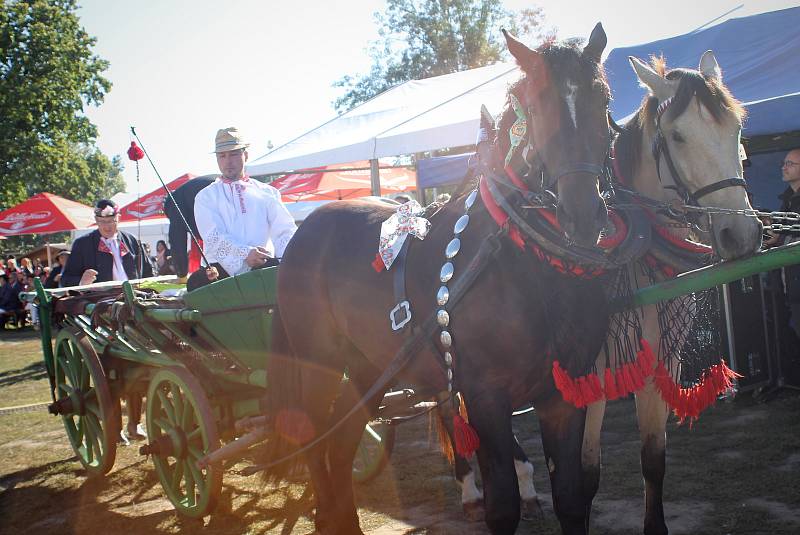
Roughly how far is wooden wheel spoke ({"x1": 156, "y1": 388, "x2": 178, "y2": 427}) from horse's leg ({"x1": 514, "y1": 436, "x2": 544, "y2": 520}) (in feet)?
6.83

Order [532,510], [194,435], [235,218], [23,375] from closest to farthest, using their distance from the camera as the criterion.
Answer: [532,510]
[194,435]
[235,218]
[23,375]

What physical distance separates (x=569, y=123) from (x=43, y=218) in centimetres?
1770

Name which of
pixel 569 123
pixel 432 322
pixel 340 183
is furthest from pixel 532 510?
pixel 340 183

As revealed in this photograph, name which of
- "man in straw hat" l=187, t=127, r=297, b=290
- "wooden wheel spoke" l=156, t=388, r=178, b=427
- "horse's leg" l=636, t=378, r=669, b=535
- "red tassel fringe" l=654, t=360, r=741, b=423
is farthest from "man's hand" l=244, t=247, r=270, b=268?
"red tassel fringe" l=654, t=360, r=741, b=423

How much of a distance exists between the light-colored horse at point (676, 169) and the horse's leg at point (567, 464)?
47 centimetres

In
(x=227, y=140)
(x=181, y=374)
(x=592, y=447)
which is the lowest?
(x=592, y=447)

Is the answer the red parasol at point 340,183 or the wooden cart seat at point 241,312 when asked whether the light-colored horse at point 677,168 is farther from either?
the red parasol at point 340,183

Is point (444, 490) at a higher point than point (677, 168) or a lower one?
lower

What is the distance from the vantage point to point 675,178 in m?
2.93

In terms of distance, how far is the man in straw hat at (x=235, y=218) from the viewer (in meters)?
4.52

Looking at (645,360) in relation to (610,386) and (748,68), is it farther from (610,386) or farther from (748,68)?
(748,68)

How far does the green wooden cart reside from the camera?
159 inches

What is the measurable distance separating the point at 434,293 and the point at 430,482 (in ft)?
7.62

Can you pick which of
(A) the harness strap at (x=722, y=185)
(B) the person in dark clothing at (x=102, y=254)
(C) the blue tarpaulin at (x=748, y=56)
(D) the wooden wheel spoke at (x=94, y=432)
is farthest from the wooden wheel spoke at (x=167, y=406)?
(C) the blue tarpaulin at (x=748, y=56)
